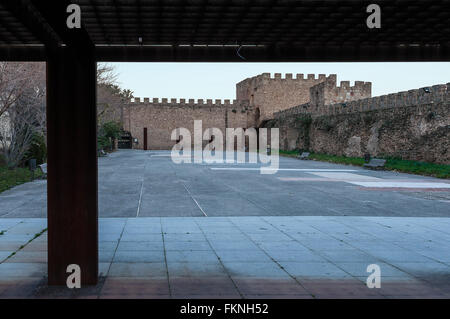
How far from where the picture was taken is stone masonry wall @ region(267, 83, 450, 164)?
64.2ft

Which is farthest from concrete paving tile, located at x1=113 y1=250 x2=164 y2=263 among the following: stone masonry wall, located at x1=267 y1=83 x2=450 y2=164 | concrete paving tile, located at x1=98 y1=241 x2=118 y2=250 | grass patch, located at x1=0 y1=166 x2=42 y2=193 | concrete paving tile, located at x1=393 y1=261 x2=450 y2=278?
stone masonry wall, located at x1=267 y1=83 x2=450 y2=164

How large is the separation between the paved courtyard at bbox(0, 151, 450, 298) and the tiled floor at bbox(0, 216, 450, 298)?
15 millimetres

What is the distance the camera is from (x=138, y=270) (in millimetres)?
5020

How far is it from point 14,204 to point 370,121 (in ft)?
70.8

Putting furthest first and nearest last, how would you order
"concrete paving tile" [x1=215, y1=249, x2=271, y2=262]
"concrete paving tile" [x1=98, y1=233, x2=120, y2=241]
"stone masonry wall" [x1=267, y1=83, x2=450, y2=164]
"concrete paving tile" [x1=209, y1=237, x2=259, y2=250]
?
"stone masonry wall" [x1=267, y1=83, x2=450, y2=164] < "concrete paving tile" [x1=98, y1=233, x2=120, y2=241] < "concrete paving tile" [x1=209, y1=237, x2=259, y2=250] < "concrete paving tile" [x1=215, y1=249, x2=271, y2=262]

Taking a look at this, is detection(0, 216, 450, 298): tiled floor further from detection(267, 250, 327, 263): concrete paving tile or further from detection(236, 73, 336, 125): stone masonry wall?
detection(236, 73, 336, 125): stone masonry wall

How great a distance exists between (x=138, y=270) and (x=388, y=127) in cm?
2147

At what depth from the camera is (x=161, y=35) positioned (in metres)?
5.04

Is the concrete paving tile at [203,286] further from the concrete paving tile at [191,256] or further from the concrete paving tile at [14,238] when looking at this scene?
the concrete paving tile at [14,238]

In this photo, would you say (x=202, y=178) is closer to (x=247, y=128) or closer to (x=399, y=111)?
(x=399, y=111)

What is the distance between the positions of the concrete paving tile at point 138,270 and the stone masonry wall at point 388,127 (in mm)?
17656

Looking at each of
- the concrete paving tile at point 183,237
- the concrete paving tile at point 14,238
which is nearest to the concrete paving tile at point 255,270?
the concrete paving tile at point 183,237

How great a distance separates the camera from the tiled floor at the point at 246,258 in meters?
4.39
